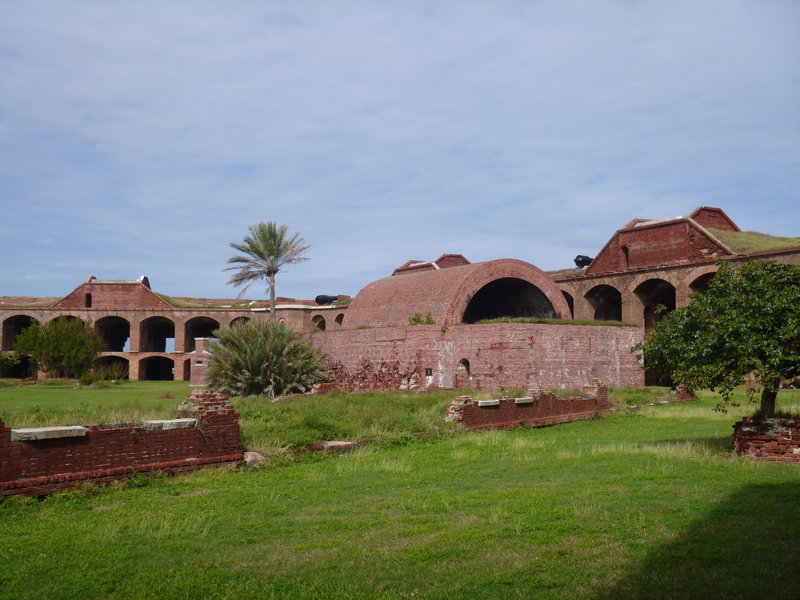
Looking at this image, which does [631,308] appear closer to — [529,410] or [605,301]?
[605,301]

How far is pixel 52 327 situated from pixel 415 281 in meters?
20.9

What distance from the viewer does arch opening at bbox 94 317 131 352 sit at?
46303 millimetres

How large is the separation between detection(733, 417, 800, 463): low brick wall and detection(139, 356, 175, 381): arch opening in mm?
40064

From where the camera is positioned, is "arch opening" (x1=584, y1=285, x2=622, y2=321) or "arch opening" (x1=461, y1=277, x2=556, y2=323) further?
"arch opening" (x1=584, y1=285, x2=622, y2=321)

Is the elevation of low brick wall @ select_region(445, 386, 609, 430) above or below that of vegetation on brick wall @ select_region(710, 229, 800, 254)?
below

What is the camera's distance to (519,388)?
19703 millimetres

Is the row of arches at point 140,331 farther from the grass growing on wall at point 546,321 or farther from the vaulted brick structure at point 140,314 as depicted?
the grass growing on wall at point 546,321

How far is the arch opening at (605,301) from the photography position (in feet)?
110

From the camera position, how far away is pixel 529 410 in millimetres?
14703

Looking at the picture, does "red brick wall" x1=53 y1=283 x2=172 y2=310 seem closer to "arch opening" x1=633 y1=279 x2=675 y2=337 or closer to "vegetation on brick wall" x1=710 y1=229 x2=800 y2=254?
"arch opening" x1=633 y1=279 x2=675 y2=337

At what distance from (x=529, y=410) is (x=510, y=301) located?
1392cm

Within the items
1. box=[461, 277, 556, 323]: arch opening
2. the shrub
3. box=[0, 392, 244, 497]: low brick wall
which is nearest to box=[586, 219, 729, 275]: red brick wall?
box=[461, 277, 556, 323]: arch opening

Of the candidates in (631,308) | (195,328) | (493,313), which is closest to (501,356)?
(493,313)

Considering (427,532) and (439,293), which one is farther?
(439,293)
